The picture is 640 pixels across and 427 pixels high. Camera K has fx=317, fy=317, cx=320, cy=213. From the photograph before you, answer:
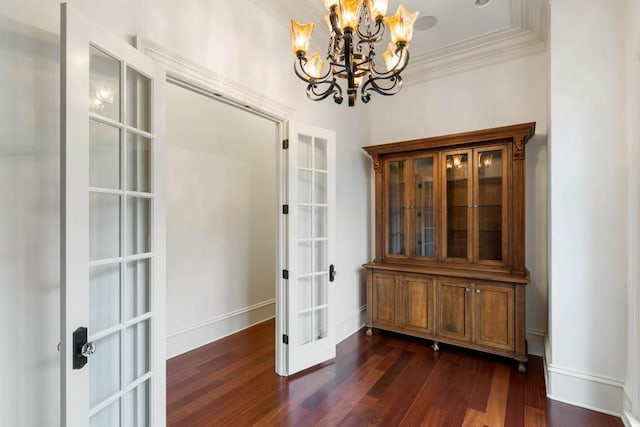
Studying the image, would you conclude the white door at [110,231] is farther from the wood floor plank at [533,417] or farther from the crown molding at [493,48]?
the crown molding at [493,48]

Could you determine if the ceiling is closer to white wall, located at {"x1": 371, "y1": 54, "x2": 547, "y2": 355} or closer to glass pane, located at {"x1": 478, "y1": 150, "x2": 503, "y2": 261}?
white wall, located at {"x1": 371, "y1": 54, "x2": 547, "y2": 355}

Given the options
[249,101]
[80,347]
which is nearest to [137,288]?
[80,347]

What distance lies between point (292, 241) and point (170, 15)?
1893 millimetres

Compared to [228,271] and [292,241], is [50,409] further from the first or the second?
[228,271]

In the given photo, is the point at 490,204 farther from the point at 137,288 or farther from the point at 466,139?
the point at 137,288

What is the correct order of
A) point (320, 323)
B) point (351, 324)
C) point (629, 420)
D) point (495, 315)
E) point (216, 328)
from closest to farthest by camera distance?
point (629, 420), point (495, 315), point (320, 323), point (216, 328), point (351, 324)

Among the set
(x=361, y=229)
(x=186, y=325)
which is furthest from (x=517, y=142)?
(x=186, y=325)

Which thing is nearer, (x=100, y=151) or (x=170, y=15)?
(x=100, y=151)

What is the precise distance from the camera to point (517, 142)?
3125 mm

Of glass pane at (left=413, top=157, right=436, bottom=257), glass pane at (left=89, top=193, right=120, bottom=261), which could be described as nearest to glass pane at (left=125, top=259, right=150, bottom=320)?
glass pane at (left=89, top=193, right=120, bottom=261)

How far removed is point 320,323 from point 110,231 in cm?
222

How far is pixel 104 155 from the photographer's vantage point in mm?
1577

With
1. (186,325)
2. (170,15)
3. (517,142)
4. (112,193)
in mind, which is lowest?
(186,325)

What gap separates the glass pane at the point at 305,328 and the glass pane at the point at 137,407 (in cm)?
149
